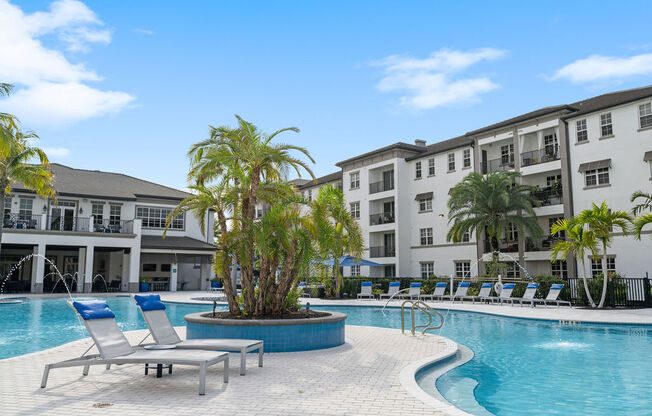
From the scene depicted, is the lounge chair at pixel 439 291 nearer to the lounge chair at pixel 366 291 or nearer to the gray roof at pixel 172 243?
the lounge chair at pixel 366 291

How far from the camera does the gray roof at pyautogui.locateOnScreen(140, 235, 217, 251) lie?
118 ft

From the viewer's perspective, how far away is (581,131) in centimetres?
2888

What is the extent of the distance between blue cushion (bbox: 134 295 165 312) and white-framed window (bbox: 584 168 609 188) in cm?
2599

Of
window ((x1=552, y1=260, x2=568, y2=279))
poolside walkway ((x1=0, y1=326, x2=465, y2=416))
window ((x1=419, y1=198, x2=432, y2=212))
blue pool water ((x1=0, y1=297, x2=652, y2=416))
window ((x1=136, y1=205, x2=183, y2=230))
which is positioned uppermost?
window ((x1=419, y1=198, x2=432, y2=212))

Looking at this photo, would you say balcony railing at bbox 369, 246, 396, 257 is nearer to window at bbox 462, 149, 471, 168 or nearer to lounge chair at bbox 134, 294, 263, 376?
window at bbox 462, 149, 471, 168

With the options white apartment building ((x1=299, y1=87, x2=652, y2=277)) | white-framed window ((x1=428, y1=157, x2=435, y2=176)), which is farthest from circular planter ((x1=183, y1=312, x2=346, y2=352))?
white-framed window ((x1=428, y1=157, x2=435, y2=176))

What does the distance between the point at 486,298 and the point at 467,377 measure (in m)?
16.9

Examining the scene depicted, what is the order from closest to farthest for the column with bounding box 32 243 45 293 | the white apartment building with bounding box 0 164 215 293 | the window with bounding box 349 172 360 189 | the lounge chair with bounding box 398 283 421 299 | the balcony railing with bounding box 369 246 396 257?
1. the lounge chair with bounding box 398 283 421 299
2. the column with bounding box 32 243 45 293
3. the white apartment building with bounding box 0 164 215 293
4. the balcony railing with bounding box 369 246 396 257
5. the window with bounding box 349 172 360 189

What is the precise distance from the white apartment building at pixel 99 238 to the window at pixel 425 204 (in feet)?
52.1

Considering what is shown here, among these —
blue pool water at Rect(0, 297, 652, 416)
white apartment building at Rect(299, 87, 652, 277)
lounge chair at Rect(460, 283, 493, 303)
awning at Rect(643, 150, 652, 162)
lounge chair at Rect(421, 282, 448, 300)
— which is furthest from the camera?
white apartment building at Rect(299, 87, 652, 277)

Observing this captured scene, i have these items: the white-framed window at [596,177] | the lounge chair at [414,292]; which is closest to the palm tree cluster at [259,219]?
the lounge chair at [414,292]

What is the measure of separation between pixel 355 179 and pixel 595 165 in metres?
20.0

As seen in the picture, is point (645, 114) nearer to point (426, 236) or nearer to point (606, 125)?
point (606, 125)

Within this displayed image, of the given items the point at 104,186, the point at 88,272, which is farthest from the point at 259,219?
the point at 104,186
